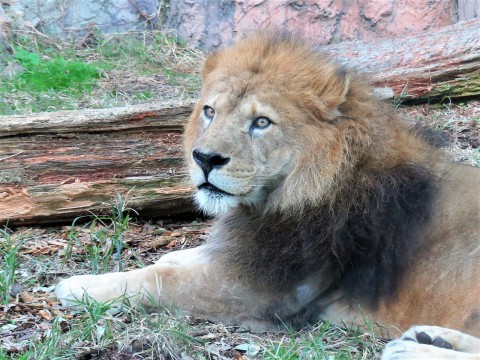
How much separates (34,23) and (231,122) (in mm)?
7704

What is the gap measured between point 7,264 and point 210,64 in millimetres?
1682

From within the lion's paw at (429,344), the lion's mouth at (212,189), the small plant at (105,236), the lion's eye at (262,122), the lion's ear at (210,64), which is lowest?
the small plant at (105,236)

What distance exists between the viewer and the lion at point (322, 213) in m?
3.91

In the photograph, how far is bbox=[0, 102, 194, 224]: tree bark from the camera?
5395mm

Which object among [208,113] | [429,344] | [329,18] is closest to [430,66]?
[329,18]

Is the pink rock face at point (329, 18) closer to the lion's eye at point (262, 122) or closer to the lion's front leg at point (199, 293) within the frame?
the lion's eye at point (262, 122)

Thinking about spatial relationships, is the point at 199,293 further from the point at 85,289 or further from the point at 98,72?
the point at 98,72

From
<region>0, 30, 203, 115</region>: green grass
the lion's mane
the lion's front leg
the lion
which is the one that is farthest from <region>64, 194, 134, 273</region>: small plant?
<region>0, 30, 203, 115</region>: green grass

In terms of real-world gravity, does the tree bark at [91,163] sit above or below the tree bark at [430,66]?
below

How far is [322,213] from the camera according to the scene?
3.98 metres

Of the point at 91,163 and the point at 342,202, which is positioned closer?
the point at 342,202

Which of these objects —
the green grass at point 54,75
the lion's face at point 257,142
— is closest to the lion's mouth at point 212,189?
the lion's face at point 257,142

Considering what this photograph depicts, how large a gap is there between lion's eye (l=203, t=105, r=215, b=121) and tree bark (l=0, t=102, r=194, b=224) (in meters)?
1.29

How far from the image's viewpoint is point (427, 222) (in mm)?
3969
